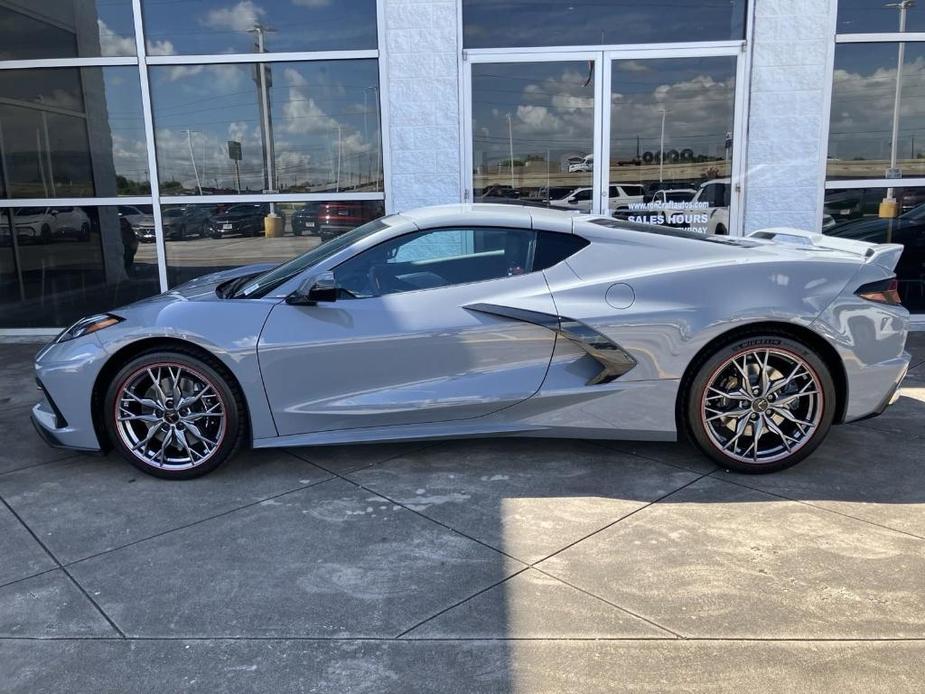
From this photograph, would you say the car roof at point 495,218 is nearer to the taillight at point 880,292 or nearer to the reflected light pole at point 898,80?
the taillight at point 880,292

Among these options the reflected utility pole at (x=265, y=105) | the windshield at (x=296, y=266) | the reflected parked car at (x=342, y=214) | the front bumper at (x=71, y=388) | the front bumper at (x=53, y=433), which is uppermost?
the reflected utility pole at (x=265, y=105)

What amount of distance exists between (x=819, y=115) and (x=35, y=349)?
26.6 feet

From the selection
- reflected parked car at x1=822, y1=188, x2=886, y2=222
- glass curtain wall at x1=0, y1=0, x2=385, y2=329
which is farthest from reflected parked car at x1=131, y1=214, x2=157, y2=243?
reflected parked car at x1=822, y1=188, x2=886, y2=222

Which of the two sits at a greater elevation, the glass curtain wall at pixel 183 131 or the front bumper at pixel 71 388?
the glass curtain wall at pixel 183 131

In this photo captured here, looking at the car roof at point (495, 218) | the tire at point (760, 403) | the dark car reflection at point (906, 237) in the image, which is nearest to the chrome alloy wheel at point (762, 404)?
the tire at point (760, 403)

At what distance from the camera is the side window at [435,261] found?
3.98 meters

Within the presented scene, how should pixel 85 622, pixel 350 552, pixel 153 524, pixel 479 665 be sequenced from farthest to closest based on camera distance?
1. pixel 153 524
2. pixel 350 552
3. pixel 85 622
4. pixel 479 665

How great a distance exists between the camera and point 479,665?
2.46 metres

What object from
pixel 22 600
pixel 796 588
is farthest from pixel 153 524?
pixel 796 588

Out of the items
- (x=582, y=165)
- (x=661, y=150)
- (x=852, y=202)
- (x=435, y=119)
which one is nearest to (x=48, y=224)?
(x=435, y=119)

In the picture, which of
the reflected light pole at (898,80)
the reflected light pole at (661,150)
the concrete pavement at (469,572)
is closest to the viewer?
the concrete pavement at (469,572)

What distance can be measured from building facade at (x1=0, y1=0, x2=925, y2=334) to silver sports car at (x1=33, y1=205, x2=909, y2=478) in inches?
137

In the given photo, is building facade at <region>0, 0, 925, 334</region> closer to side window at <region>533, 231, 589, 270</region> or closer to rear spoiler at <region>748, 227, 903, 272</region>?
rear spoiler at <region>748, 227, 903, 272</region>

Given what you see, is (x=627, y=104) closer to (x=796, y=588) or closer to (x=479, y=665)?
(x=796, y=588)
